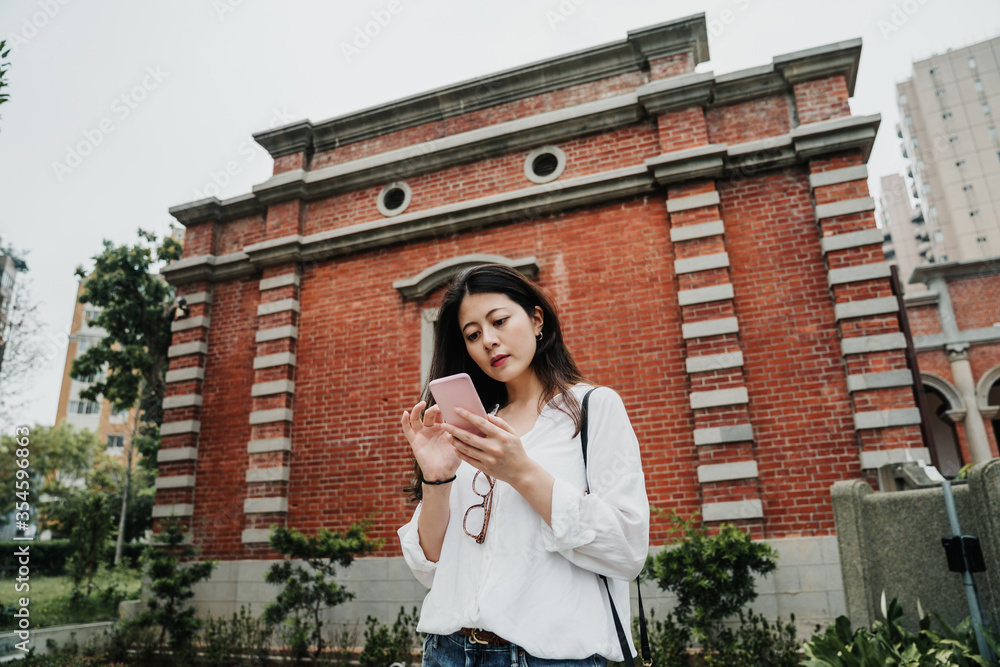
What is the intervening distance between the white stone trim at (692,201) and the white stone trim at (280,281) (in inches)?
241

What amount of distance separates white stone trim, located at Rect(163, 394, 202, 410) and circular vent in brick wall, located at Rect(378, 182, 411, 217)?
15.1ft

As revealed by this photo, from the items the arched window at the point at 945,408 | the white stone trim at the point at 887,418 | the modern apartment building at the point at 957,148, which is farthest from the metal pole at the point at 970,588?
the modern apartment building at the point at 957,148

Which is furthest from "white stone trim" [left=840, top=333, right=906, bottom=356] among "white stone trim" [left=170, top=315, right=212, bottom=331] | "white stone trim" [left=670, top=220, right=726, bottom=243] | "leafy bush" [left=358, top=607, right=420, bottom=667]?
"white stone trim" [left=170, top=315, right=212, bottom=331]

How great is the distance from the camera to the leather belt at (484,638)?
1.48 meters

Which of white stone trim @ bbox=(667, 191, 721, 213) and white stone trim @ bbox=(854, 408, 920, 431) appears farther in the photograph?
white stone trim @ bbox=(667, 191, 721, 213)

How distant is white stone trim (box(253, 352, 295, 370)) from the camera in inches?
384

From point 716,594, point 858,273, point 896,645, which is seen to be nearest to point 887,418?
point 858,273

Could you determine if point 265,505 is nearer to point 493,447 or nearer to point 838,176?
point 493,447

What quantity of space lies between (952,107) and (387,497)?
2480 inches

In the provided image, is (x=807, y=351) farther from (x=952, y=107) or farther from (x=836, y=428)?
(x=952, y=107)

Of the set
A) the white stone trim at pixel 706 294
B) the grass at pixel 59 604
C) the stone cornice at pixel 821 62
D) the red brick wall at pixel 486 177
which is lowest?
the grass at pixel 59 604

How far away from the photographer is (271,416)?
9.54 metres

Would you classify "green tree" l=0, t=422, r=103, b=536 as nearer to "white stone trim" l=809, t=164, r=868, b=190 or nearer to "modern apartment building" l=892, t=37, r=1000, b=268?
"white stone trim" l=809, t=164, r=868, b=190

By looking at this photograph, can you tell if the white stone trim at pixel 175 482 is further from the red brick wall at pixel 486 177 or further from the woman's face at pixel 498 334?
the woman's face at pixel 498 334
